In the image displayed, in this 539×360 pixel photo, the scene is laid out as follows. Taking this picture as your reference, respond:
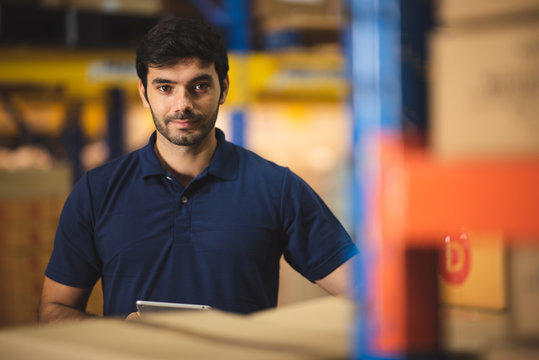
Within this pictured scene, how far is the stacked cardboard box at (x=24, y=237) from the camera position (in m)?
4.94

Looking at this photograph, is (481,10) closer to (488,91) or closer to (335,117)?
(488,91)

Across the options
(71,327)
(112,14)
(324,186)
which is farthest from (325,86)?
(71,327)

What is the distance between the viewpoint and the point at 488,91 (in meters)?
0.88

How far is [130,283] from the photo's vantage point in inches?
94.6

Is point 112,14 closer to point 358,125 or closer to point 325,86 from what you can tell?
point 325,86

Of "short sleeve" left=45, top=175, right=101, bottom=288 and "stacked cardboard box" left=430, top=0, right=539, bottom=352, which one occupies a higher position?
"stacked cardboard box" left=430, top=0, right=539, bottom=352

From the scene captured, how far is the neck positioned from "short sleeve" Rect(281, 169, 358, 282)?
1.17 ft

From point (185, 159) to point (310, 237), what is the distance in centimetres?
60

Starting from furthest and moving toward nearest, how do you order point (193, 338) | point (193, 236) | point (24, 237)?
point (24, 237) < point (193, 236) < point (193, 338)

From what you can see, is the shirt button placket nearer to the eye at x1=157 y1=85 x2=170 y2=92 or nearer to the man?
the man

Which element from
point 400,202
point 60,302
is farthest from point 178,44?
point 400,202

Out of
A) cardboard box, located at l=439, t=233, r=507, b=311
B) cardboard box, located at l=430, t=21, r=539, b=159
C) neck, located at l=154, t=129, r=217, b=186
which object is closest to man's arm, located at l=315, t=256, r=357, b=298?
neck, located at l=154, t=129, r=217, b=186

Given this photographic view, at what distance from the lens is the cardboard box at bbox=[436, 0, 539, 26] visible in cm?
85

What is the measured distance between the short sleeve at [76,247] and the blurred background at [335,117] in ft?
1.25
